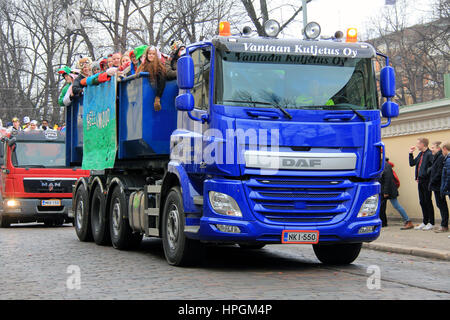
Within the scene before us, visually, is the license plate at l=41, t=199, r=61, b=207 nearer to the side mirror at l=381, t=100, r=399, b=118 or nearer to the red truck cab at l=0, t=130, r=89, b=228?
the red truck cab at l=0, t=130, r=89, b=228

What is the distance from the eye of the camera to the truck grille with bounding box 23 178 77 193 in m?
21.1

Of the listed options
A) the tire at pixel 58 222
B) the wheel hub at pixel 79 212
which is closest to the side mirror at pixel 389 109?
the wheel hub at pixel 79 212

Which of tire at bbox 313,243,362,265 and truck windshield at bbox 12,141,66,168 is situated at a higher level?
truck windshield at bbox 12,141,66,168

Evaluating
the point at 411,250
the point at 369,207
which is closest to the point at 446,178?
the point at 411,250

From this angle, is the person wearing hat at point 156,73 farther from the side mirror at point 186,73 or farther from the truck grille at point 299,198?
the truck grille at point 299,198

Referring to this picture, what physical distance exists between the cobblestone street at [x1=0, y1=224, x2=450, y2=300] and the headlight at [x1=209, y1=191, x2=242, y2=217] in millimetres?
771

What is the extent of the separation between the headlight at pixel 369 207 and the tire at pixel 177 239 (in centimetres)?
212

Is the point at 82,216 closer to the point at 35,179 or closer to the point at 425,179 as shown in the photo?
the point at 35,179

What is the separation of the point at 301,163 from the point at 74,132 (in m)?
8.14

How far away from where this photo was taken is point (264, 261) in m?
11.4

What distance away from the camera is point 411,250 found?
12.5m

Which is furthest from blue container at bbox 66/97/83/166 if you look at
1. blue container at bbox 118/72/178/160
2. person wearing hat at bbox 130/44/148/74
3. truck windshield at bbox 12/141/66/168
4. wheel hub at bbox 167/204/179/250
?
wheel hub at bbox 167/204/179/250

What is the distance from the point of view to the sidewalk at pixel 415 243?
12.1 m

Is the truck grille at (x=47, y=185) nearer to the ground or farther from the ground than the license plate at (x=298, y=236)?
farther from the ground
